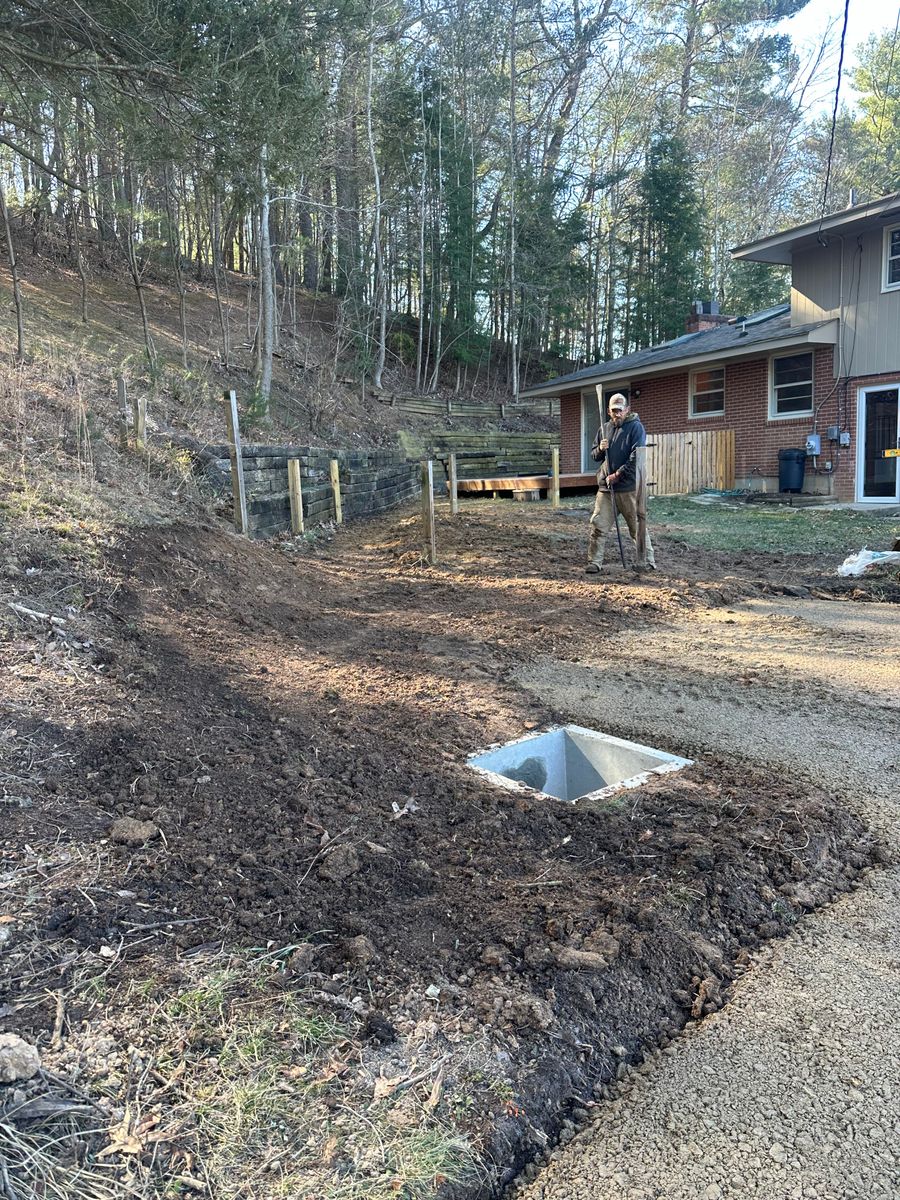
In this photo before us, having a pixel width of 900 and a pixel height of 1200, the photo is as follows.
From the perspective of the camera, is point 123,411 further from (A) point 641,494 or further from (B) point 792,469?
(B) point 792,469

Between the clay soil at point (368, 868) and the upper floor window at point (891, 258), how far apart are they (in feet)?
50.6

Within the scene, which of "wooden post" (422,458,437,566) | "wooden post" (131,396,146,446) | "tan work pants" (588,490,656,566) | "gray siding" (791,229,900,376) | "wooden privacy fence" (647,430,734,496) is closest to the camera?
"wooden post" (131,396,146,446)

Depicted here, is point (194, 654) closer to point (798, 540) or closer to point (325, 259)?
point (798, 540)

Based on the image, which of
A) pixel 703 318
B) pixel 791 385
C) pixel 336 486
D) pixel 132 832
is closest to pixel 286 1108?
pixel 132 832

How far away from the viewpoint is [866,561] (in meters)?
9.54

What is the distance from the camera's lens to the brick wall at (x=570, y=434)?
26.4m

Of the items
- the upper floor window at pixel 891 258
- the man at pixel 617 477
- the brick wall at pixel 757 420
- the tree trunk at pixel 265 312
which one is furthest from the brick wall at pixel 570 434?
the man at pixel 617 477

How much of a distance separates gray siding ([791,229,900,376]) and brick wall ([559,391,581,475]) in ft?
27.7

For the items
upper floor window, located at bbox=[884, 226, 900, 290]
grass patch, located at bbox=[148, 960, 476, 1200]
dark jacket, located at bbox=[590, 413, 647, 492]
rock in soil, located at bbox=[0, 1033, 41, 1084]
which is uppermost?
upper floor window, located at bbox=[884, 226, 900, 290]

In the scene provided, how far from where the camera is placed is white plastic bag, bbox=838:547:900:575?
30.7 feet

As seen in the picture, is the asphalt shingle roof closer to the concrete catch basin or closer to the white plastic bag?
the white plastic bag

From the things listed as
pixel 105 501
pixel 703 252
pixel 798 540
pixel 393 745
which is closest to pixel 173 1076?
pixel 393 745

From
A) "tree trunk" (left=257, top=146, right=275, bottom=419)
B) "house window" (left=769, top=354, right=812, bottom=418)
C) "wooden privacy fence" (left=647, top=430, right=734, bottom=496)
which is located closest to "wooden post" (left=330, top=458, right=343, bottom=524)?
"tree trunk" (left=257, top=146, right=275, bottom=419)

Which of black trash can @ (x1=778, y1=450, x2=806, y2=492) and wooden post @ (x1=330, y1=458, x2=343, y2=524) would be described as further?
black trash can @ (x1=778, y1=450, x2=806, y2=492)
